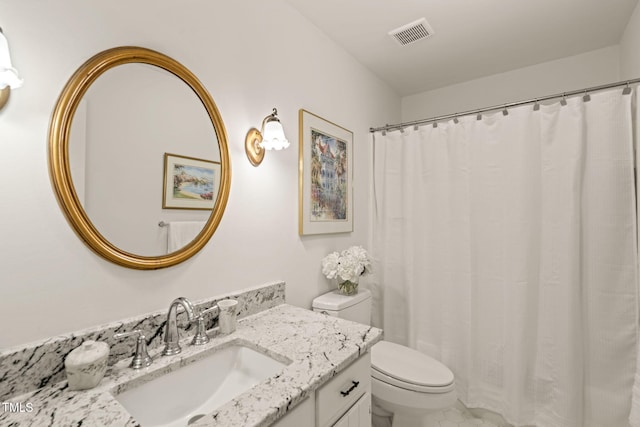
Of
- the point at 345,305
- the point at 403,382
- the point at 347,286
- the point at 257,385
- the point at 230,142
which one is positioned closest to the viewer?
the point at 257,385

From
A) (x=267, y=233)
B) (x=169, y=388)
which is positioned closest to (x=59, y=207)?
(x=169, y=388)

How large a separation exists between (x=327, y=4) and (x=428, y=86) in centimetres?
142

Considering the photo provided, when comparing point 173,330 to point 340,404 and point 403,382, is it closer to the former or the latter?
point 340,404

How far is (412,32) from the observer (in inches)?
73.5

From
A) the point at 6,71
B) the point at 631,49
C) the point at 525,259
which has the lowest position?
the point at 525,259

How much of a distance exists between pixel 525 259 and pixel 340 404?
1439 millimetres

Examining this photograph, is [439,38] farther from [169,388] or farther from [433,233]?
[169,388]

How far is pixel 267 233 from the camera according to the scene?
1.47 metres

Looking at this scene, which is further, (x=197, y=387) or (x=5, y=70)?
(x=197, y=387)

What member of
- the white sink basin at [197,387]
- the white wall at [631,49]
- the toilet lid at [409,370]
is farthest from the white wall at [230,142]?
the white wall at [631,49]

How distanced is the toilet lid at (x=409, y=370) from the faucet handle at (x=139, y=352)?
3.47 feet

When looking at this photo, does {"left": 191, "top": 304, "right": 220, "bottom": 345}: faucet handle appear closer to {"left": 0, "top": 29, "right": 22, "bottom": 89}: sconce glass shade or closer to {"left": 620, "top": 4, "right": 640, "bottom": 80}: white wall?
{"left": 0, "top": 29, "right": 22, "bottom": 89}: sconce glass shade

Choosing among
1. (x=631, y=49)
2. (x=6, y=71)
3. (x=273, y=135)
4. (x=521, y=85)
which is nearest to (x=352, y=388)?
(x=273, y=135)

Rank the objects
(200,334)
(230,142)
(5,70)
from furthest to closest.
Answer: (230,142), (200,334), (5,70)
